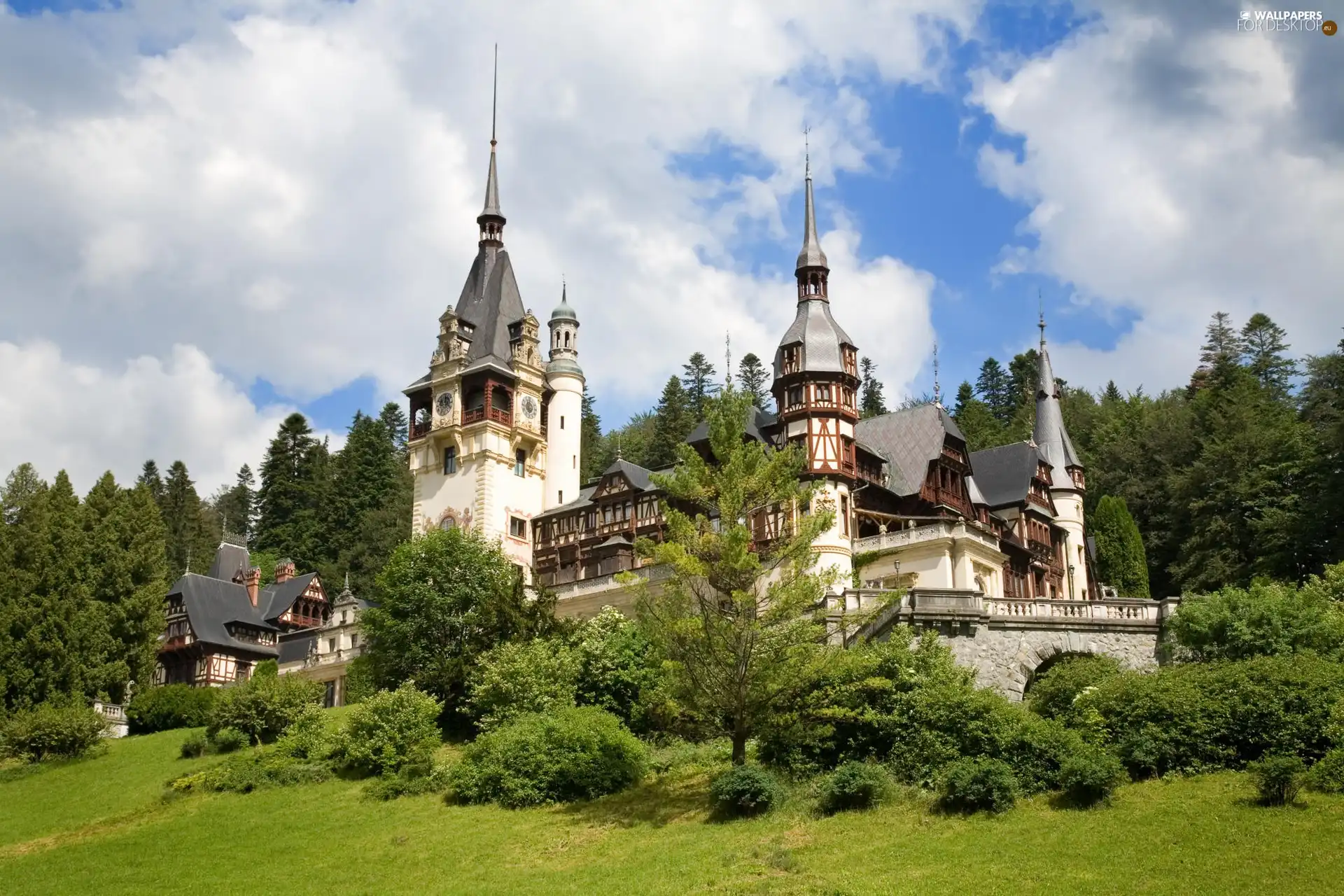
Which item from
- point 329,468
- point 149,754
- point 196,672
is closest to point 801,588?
point 149,754

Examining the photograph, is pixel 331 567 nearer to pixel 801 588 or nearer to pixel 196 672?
pixel 196 672

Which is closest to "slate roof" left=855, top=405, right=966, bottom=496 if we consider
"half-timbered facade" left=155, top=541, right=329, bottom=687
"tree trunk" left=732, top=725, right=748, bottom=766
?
"tree trunk" left=732, top=725, right=748, bottom=766

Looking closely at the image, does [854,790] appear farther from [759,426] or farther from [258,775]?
[759,426]

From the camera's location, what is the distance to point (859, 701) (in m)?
32.2

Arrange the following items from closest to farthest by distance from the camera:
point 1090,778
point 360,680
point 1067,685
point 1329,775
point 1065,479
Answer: point 1329,775 < point 1090,778 < point 1067,685 < point 360,680 < point 1065,479

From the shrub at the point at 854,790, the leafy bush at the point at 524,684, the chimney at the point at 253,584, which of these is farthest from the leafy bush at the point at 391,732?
the chimney at the point at 253,584

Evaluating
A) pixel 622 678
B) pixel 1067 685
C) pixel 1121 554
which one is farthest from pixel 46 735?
pixel 1121 554

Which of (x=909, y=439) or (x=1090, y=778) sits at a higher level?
(x=909, y=439)

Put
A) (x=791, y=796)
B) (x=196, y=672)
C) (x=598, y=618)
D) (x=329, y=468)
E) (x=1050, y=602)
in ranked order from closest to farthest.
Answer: (x=791, y=796) < (x=1050, y=602) < (x=598, y=618) < (x=196, y=672) < (x=329, y=468)

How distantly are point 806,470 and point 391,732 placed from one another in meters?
18.9

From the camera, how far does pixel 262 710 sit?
4584 cm

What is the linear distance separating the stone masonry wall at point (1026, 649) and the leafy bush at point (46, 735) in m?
30.8

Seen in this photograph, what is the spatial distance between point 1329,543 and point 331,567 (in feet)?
198

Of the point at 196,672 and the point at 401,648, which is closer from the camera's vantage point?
the point at 401,648
